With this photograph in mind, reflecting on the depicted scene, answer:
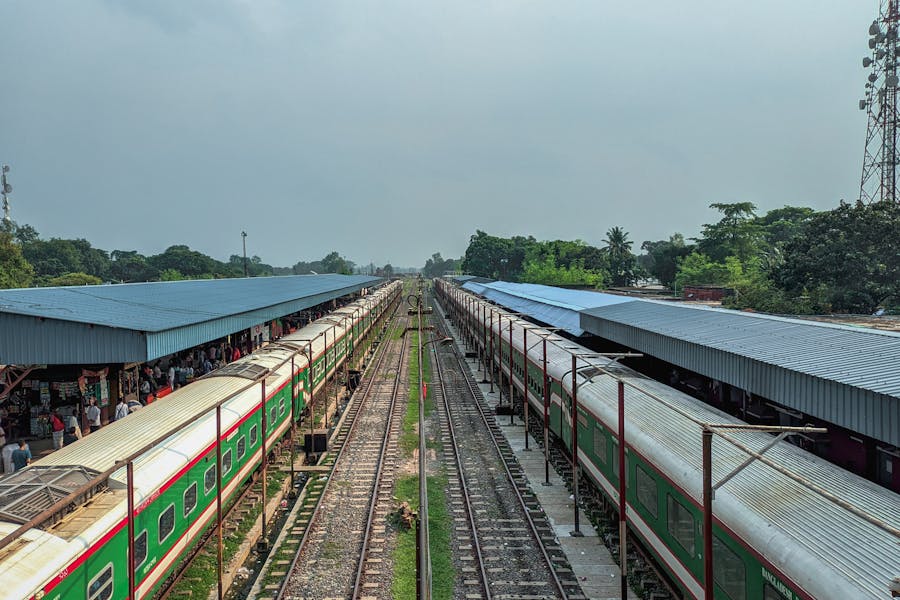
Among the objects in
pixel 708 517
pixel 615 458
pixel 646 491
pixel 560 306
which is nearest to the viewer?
pixel 708 517

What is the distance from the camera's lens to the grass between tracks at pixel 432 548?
12.3 meters

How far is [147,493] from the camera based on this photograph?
9.35 metres

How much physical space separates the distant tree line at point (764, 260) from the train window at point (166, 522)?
119 feet

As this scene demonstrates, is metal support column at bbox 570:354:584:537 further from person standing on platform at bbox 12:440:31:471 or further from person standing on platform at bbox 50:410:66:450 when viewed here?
person standing on platform at bbox 50:410:66:450

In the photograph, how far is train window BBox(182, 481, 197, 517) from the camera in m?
11.2

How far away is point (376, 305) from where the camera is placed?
55.6m

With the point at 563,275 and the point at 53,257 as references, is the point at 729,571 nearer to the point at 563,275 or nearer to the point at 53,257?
the point at 563,275

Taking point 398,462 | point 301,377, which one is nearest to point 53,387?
point 301,377

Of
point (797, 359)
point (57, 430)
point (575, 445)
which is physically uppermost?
point (797, 359)

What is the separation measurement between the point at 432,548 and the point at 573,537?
3.88 meters

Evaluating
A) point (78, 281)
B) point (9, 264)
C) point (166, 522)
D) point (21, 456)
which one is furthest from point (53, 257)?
point (166, 522)

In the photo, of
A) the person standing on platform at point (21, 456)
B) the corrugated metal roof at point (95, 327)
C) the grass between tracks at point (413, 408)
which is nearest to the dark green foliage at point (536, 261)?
the grass between tracks at point (413, 408)

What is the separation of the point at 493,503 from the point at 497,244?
419ft

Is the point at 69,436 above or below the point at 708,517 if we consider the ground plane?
below
